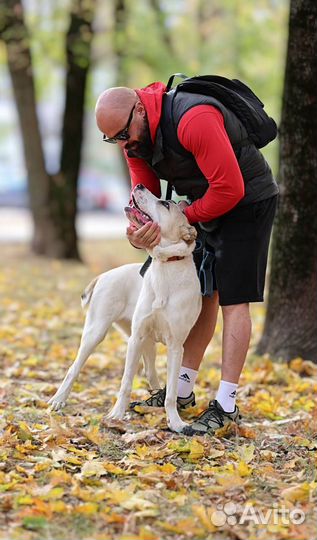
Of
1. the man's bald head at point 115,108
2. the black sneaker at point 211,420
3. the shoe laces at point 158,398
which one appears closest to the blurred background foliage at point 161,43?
the man's bald head at point 115,108

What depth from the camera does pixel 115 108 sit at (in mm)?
4410

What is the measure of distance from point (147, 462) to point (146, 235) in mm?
1230

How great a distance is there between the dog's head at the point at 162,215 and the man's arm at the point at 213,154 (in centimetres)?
18

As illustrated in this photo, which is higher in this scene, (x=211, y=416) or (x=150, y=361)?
(x=150, y=361)

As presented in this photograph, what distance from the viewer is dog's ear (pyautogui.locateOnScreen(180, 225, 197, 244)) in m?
4.55

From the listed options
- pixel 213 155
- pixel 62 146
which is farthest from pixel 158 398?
pixel 62 146

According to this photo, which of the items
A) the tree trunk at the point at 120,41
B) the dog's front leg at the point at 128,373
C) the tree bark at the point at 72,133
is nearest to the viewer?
the dog's front leg at the point at 128,373

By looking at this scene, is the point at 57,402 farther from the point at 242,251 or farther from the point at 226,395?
the point at 242,251

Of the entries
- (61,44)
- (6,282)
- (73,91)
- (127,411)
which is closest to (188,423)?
(127,411)

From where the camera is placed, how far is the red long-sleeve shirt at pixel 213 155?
428cm

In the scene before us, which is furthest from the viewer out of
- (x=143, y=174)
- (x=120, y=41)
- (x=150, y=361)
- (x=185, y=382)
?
(x=120, y=41)

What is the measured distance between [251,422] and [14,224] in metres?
21.0

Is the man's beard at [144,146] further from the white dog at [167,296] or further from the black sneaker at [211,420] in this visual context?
the black sneaker at [211,420]

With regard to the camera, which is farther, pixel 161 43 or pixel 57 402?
pixel 161 43
